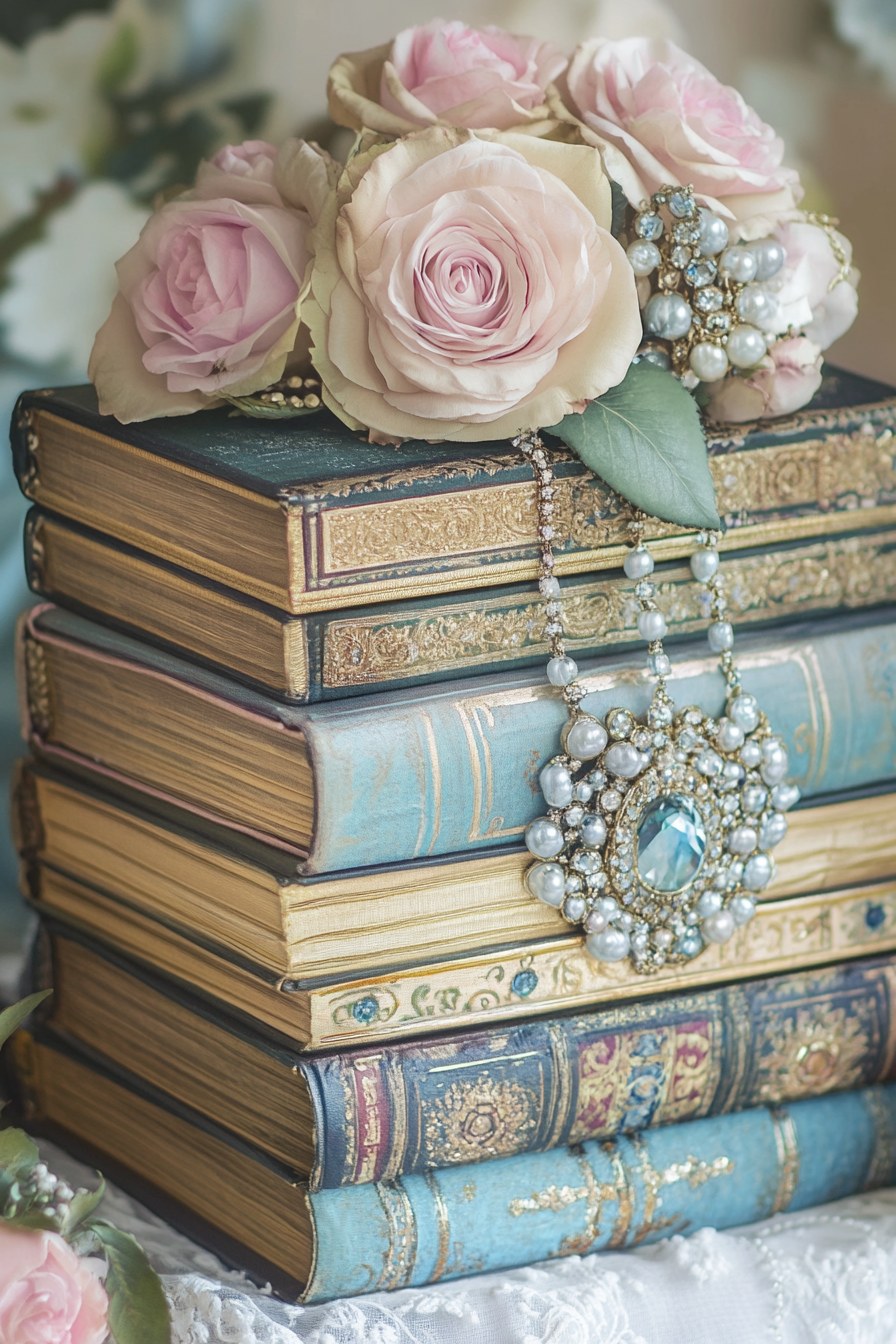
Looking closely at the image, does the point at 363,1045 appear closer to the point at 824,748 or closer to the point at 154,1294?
the point at 154,1294

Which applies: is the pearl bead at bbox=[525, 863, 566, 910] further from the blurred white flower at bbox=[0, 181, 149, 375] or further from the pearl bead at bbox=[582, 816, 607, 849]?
the blurred white flower at bbox=[0, 181, 149, 375]

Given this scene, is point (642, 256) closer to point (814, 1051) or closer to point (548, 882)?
point (548, 882)

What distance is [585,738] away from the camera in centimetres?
66

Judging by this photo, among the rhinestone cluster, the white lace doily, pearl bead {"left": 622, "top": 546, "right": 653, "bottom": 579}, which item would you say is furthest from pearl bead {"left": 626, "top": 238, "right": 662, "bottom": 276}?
the white lace doily

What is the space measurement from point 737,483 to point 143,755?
0.29m

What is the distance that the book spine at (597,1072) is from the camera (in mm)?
659

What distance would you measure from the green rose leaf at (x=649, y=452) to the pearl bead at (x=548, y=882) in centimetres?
15

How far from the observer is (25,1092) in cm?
85

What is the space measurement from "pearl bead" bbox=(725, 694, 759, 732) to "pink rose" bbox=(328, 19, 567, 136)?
0.27 m

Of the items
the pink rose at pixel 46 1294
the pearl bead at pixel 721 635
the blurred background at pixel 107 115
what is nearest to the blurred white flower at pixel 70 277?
the blurred background at pixel 107 115

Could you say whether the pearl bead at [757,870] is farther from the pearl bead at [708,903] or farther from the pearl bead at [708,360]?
the pearl bead at [708,360]

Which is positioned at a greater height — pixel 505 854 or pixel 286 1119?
pixel 505 854

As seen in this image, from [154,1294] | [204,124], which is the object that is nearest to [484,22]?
[204,124]

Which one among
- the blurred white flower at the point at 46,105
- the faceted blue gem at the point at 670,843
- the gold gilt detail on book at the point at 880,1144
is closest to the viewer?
the faceted blue gem at the point at 670,843
